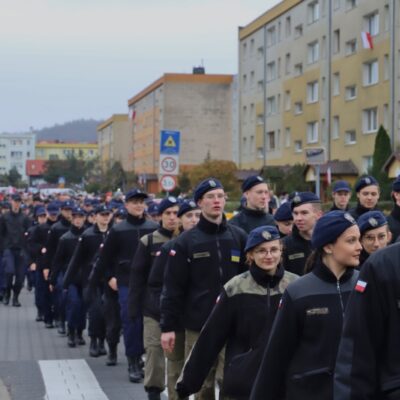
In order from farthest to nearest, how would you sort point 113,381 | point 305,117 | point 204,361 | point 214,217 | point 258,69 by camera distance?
point 258,69 < point 305,117 < point 113,381 < point 214,217 < point 204,361

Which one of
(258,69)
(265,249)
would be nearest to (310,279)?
(265,249)

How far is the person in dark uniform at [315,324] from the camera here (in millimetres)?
4734

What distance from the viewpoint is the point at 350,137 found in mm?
53125

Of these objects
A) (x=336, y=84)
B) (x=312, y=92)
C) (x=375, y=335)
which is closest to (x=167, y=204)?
(x=375, y=335)

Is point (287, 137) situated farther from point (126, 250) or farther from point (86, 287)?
point (126, 250)

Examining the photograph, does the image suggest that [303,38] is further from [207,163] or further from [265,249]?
[265,249]

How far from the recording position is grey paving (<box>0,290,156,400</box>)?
10.2 meters

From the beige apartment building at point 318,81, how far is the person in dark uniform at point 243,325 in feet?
135

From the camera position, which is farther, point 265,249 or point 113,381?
point 113,381

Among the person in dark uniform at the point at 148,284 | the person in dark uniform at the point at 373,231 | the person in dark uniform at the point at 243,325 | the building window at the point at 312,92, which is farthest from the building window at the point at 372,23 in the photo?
the person in dark uniform at the point at 243,325

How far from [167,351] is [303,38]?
5376cm

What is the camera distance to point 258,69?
71688 millimetres

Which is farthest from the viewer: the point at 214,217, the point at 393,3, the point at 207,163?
the point at 207,163

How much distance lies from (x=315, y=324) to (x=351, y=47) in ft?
159
